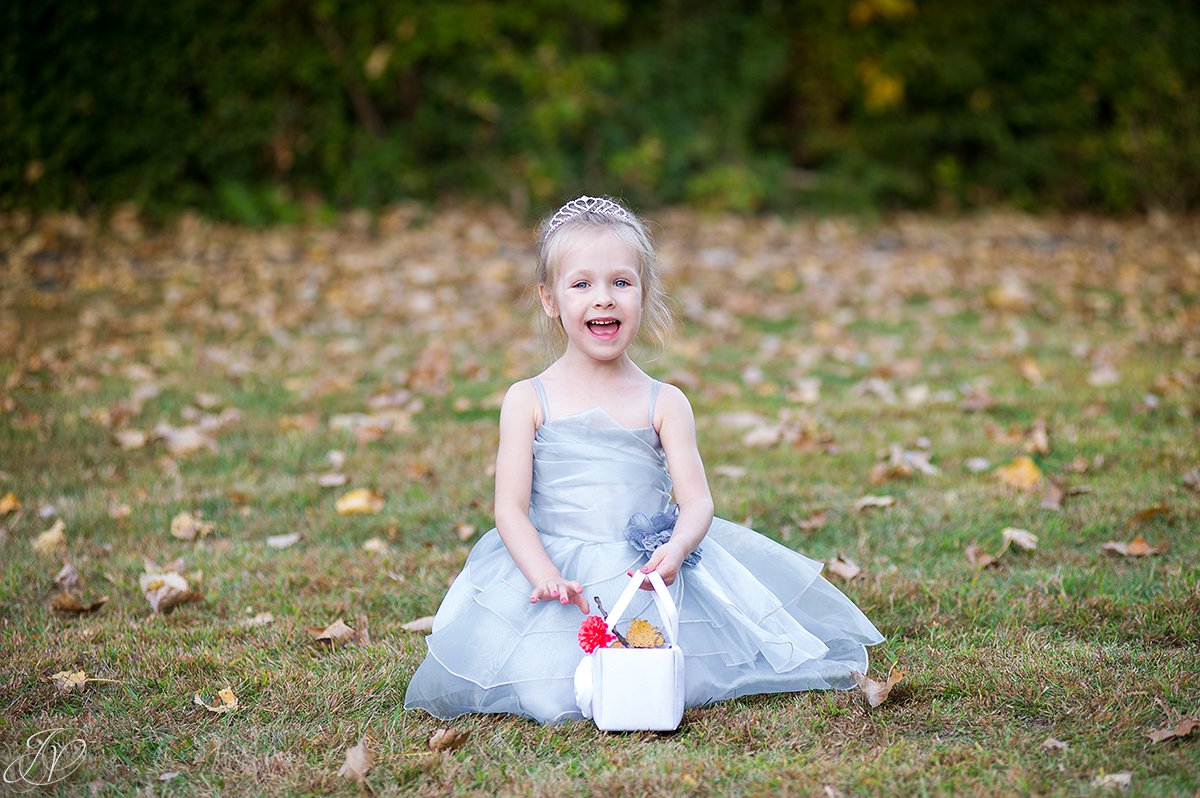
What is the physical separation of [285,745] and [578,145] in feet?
30.4

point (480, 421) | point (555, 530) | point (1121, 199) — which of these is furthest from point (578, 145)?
point (555, 530)

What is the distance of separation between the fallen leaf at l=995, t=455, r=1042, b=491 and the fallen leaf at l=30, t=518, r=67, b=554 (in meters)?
3.23

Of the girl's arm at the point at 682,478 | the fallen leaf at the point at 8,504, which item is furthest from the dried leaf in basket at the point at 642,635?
the fallen leaf at the point at 8,504

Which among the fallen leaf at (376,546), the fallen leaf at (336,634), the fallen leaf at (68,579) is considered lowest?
the fallen leaf at (68,579)

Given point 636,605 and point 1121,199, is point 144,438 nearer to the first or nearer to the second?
point 636,605

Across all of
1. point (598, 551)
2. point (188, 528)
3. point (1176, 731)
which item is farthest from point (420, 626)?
point (1176, 731)

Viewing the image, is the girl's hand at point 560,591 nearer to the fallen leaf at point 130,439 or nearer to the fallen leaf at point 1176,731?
the fallen leaf at point 1176,731

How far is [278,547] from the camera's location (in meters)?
3.84

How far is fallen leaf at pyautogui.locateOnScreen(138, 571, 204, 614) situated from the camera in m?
3.36

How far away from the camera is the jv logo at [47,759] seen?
2436mm

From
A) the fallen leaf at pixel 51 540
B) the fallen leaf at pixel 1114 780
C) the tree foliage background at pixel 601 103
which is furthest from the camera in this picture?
the tree foliage background at pixel 601 103

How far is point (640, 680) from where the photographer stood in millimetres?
2471

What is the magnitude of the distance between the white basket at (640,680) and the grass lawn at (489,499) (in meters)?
0.06

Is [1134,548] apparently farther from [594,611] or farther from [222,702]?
[222,702]
